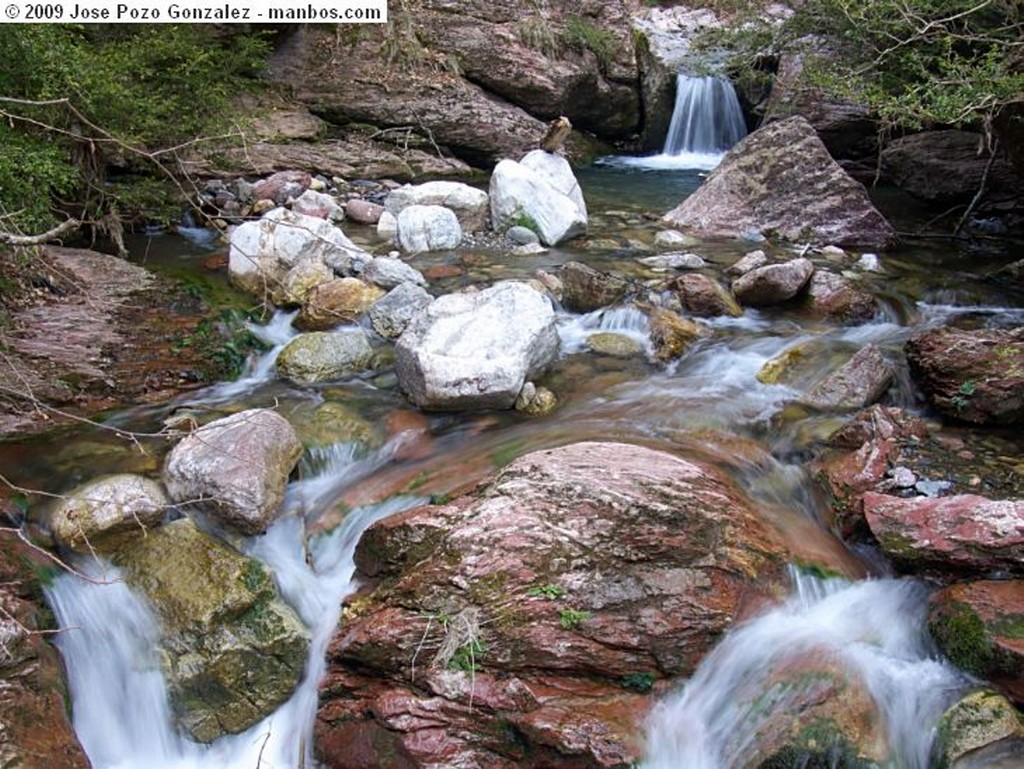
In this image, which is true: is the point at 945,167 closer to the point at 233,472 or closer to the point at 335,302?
the point at 335,302

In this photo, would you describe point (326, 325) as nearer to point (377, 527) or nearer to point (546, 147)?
point (377, 527)

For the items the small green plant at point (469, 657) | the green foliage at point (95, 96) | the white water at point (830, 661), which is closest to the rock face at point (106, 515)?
the green foliage at point (95, 96)

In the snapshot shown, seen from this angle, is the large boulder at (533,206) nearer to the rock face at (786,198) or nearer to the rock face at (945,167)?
the rock face at (786,198)

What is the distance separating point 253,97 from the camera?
9719 millimetres

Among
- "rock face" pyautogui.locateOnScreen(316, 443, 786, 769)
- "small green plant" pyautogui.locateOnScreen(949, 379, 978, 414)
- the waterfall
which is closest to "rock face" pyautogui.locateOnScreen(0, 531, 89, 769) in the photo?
"rock face" pyautogui.locateOnScreen(316, 443, 786, 769)

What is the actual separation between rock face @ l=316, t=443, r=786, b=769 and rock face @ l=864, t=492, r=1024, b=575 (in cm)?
49

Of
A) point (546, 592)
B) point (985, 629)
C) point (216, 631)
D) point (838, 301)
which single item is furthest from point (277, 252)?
point (985, 629)

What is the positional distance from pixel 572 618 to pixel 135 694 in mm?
1837

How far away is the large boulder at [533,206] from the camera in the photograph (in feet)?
25.0

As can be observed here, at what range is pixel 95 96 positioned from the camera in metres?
5.58

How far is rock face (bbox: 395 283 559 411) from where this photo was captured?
14.9ft

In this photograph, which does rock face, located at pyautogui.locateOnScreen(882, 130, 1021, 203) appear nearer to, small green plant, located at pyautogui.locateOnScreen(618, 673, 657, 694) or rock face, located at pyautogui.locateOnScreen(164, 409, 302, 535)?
small green plant, located at pyautogui.locateOnScreen(618, 673, 657, 694)

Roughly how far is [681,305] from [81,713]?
4565 mm

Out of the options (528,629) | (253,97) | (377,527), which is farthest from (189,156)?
(528,629)
